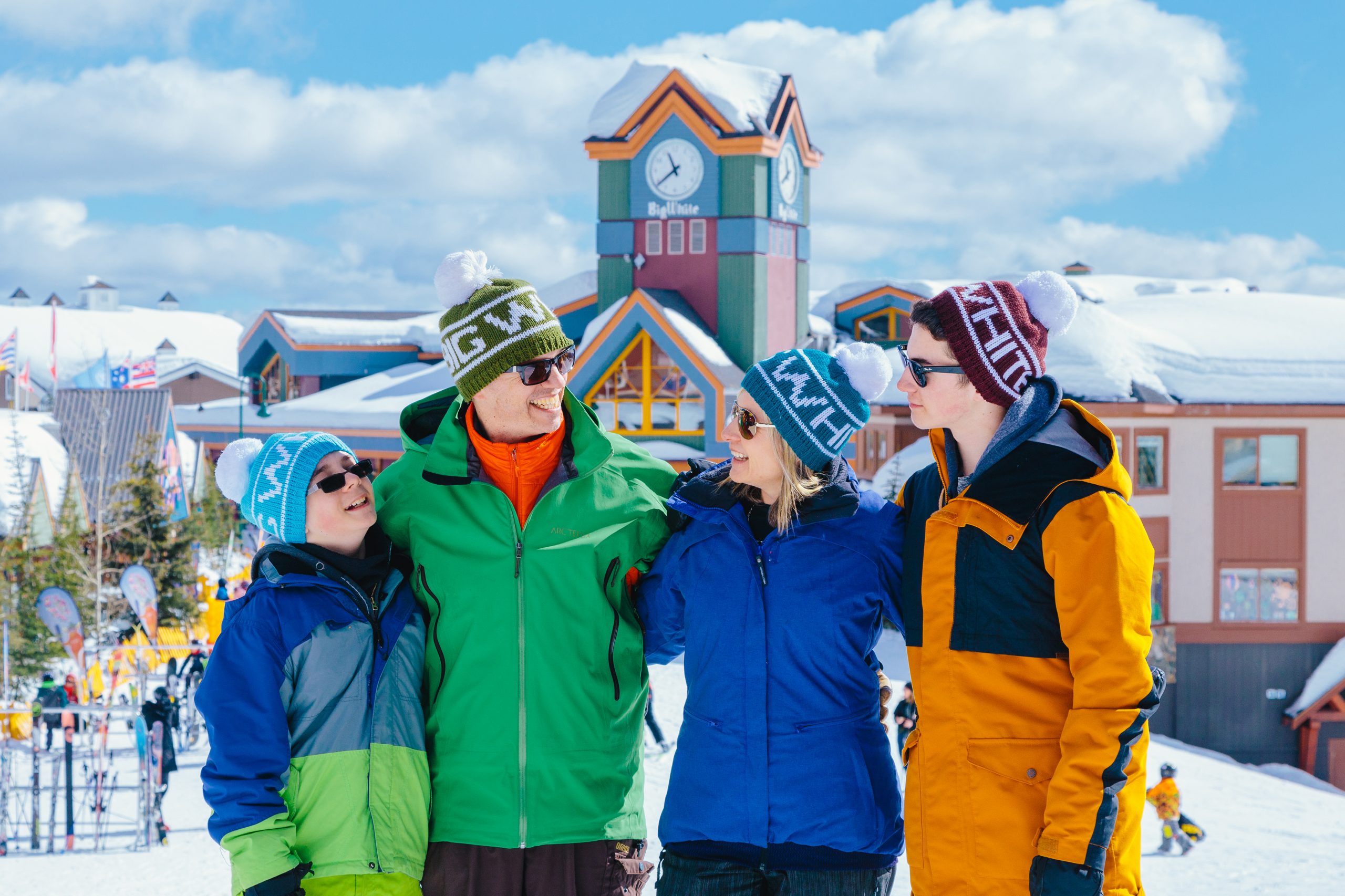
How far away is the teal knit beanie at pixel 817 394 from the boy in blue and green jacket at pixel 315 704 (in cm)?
124

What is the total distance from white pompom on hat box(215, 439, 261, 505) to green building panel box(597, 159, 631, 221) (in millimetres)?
21383

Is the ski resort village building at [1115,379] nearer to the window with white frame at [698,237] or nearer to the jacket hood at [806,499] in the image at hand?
the window with white frame at [698,237]

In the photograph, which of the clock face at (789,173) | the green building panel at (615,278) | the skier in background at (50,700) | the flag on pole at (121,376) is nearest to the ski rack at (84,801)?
the skier in background at (50,700)

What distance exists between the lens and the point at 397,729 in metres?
3.50

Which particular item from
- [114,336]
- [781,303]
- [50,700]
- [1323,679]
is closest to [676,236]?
[781,303]

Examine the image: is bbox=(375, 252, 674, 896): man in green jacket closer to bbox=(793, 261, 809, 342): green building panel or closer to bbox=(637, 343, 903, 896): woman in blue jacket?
bbox=(637, 343, 903, 896): woman in blue jacket

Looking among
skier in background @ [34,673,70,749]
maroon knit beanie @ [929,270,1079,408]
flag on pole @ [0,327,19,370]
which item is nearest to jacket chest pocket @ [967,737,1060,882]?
maroon knit beanie @ [929,270,1079,408]

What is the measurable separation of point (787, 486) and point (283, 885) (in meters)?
1.80

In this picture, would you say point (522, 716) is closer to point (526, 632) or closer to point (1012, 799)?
point (526, 632)

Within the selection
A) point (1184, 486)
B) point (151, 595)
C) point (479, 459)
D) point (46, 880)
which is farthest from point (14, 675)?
point (1184, 486)

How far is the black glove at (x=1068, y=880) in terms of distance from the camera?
119 inches

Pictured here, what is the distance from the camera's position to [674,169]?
24141 mm

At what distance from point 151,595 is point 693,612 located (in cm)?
1443

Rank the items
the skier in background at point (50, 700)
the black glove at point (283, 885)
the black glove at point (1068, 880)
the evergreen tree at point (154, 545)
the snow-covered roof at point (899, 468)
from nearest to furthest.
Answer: the black glove at point (1068, 880) → the black glove at point (283, 885) → the skier in background at point (50, 700) → the snow-covered roof at point (899, 468) → the evergreen tree at point (154, 545)
